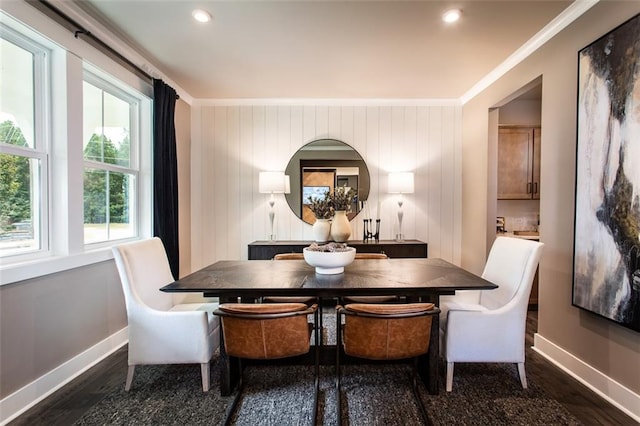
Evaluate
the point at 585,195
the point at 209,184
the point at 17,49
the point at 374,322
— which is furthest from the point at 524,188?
the point at 17,49

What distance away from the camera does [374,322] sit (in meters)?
1.61

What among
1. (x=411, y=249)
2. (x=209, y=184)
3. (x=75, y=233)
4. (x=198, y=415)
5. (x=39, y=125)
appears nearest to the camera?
(x=198, y=415)

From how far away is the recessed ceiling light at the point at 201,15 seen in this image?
2.16 metres

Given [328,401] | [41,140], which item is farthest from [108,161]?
[328,401]

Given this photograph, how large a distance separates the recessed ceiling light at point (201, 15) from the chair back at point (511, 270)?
2.77 meters

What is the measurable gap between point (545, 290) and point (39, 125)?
4001 mm

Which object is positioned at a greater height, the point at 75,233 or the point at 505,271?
the point at 75,233

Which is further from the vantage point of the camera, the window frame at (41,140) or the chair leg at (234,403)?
the window frame at (41,140)

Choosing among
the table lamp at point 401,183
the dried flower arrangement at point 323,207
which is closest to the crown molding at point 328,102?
the table lamp at point 401,183

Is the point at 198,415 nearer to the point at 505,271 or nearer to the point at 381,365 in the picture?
the point at 381,365

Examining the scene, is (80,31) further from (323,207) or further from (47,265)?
(323,207)

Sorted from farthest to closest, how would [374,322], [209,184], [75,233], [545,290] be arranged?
1. [209,184]
2. [545,290]
3. [75,233]
4. [374,322]

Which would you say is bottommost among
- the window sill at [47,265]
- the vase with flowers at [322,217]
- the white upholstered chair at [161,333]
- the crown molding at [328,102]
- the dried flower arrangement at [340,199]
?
the white upholstered chair at [161,333]

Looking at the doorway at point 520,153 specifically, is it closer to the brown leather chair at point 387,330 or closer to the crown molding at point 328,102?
the crown molding at point 328,102
